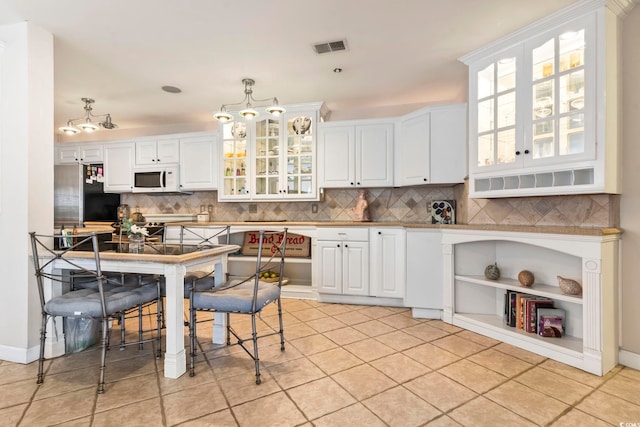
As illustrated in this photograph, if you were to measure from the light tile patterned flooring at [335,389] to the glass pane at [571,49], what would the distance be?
208cm

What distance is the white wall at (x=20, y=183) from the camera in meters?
2.31

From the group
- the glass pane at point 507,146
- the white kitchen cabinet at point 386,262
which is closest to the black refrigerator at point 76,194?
the white kitchen cabinet at point 386,262

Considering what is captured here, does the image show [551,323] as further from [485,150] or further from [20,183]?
[20,183]

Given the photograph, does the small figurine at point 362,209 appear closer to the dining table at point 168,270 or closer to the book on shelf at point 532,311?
the book on shelf at point 532,311

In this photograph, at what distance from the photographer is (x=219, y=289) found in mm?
2252

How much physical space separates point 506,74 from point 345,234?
2118 millimetres

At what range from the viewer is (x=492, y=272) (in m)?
2.85

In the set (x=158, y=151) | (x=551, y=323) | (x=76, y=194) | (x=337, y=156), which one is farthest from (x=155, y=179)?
(x=551, y=323)

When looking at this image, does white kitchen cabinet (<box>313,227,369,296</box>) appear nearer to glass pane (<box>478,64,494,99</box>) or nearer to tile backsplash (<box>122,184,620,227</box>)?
tile backsplash (<box>122,184,620,227</box>)

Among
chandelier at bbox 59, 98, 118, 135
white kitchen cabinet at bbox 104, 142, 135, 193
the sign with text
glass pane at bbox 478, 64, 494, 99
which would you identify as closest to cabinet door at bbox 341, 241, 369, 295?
the sign with text

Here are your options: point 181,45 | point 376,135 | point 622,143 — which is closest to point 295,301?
point 376,135

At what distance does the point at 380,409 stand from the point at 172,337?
1.31 meters

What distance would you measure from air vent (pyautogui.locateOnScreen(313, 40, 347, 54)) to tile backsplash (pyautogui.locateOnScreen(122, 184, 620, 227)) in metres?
1.91

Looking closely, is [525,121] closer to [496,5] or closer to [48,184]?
[496,5]
